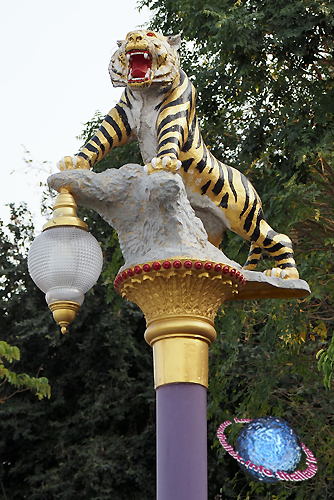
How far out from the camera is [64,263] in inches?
116

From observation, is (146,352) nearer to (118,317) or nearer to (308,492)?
(118,317)

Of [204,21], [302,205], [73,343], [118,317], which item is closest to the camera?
[302,205]

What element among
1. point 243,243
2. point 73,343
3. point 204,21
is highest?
point 204,21

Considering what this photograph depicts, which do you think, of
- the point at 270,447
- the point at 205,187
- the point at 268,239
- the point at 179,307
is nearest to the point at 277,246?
the point at 268,239

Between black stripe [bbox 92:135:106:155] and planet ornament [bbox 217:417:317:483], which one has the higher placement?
black stripe [bbox 92:135:106:155]

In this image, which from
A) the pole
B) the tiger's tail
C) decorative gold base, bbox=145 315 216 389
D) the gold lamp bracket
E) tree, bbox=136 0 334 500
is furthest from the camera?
tree, bbox=136 0 334 500

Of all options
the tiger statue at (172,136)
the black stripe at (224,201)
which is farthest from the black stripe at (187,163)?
the black stripe at (224,201)

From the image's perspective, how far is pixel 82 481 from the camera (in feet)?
39.9

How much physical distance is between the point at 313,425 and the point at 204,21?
211 inches

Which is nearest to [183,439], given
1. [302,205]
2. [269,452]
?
[269,452]

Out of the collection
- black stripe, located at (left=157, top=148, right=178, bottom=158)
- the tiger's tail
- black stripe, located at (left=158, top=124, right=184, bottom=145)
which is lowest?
the tiger's tail

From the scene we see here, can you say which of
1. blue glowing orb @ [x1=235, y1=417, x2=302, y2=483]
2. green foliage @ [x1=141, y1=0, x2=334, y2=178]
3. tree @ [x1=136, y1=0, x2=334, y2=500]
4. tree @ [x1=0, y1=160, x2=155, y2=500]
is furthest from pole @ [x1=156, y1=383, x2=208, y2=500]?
tree @ [x1=0, y1=160, x2=155, y2=500]

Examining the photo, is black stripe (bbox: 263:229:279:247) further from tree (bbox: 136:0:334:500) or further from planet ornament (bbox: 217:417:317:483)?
tree (bbox: 136:0:334:500)

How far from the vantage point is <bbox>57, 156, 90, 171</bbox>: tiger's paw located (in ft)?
10.6
